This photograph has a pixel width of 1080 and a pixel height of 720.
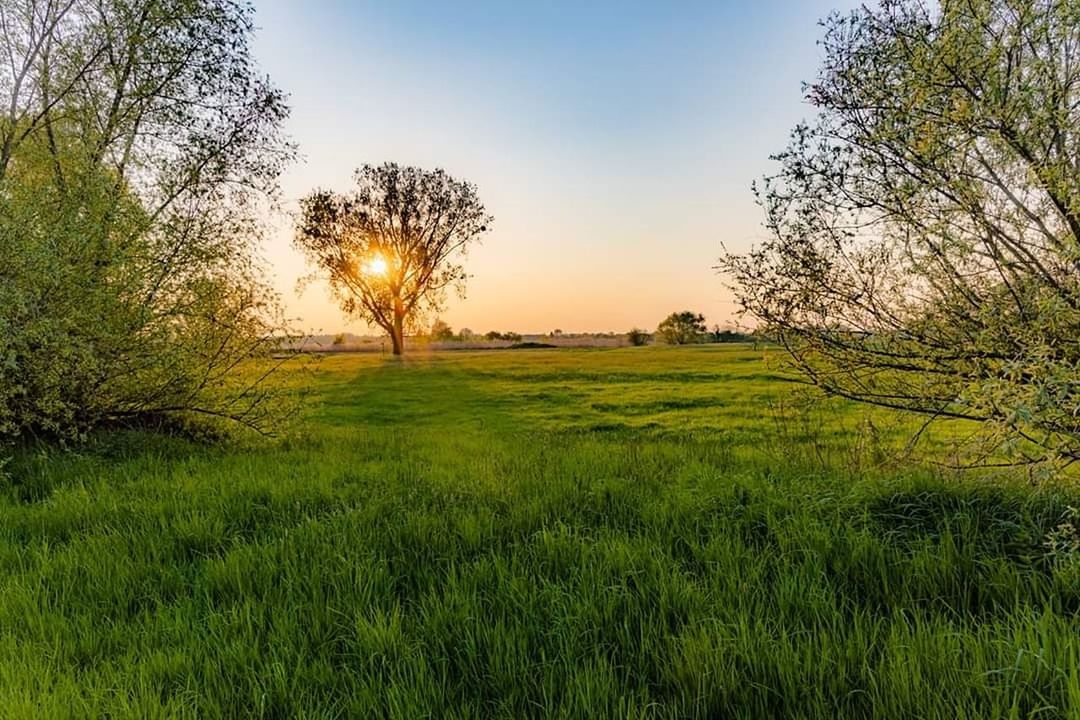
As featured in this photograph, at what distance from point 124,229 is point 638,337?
197 ft

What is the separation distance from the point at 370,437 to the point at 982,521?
10.3m

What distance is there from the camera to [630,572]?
3619 millimetres

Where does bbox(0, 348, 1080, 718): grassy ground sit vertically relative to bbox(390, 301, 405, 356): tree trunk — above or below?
below

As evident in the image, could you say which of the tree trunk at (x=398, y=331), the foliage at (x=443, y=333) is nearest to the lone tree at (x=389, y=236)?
the tree trunk at (x=398, y=331)

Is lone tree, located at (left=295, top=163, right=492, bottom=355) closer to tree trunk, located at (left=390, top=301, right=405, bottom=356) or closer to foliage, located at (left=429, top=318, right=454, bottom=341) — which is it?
tree trunk, located at (left=390, top=301, right=405, bottom=356)

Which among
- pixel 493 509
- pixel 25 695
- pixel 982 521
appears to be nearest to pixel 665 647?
pixel 493 509

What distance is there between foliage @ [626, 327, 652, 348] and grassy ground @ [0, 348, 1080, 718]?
5744 cm

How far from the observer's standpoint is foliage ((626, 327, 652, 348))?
63.7m

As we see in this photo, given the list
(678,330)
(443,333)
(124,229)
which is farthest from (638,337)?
(124,229)

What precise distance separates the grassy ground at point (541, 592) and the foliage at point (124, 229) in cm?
171

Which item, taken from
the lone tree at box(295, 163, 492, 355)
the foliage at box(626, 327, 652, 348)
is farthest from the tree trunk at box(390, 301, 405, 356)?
the foliage at box(626, 327, 652, 348)

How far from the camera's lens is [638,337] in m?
64.4

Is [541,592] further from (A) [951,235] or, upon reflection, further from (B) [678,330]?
(B) [678,330]

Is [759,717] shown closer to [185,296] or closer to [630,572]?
[630,572]
